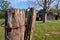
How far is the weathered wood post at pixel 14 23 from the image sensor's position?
3.23 meters

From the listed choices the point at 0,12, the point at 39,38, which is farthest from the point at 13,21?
the point at 0,12

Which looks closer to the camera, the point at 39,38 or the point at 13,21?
the point at 13,21

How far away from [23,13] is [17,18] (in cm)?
14

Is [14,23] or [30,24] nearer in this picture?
[14,23]

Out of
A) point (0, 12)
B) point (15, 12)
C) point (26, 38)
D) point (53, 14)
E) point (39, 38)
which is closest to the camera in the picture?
point (15, 12)

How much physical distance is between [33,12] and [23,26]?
1.51 ft

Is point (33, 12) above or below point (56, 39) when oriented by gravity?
above

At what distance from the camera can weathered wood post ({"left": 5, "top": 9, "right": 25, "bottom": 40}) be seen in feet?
10.6

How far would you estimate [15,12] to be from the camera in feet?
10.6

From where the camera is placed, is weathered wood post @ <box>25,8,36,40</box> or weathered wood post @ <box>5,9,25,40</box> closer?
weathered wood post @ <box>5,9,25,40</box>

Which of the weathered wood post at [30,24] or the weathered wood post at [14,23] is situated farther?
the weathered wood post at [30,24]

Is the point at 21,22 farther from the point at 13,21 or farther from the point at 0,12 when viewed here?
the point at 0,12

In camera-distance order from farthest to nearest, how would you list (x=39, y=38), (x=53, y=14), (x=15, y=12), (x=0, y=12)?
(x=53, y=14), (x=0, y=12), (x=39, y=38), (x=15, y=12)

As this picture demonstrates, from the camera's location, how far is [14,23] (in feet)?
10.6
